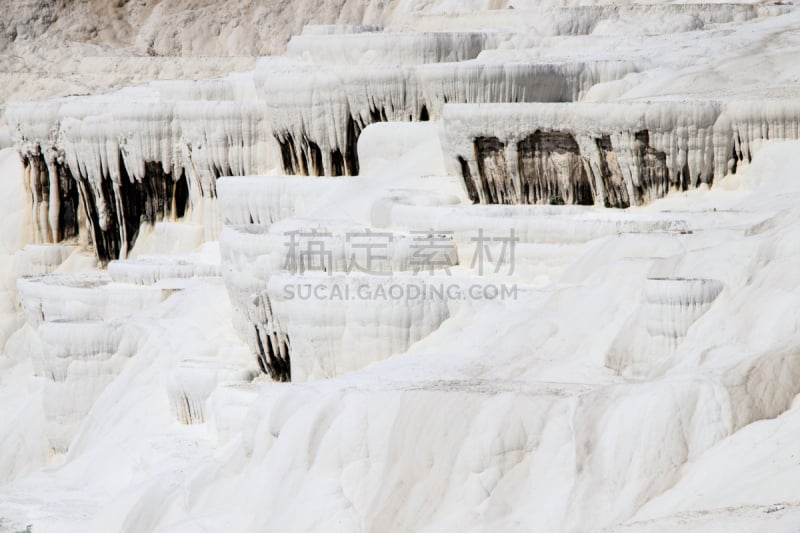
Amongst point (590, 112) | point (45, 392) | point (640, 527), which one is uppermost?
point (590, 112)

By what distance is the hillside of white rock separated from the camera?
1282 cm

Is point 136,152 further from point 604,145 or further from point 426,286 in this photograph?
point 426,286

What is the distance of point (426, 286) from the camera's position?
700 inches

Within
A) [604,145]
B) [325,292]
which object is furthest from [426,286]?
[604,145]

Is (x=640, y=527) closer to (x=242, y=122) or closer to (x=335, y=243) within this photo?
(x=335, y=243)

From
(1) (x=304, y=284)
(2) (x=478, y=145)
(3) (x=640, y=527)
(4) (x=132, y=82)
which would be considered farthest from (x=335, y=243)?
(4) (x=132, y=82)

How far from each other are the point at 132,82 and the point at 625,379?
102ft

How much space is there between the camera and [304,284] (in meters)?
18.4

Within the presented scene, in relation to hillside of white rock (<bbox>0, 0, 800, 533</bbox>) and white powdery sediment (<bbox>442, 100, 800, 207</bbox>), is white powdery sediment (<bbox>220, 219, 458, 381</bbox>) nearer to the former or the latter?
hillside of white rock (<bbox>0, 0, 800, 533</bbox>)

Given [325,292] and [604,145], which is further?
[604,145]

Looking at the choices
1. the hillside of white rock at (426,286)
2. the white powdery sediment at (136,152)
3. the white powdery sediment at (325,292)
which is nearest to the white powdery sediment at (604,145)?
the hillside of white rock at (426,286)

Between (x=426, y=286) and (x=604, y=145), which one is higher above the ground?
(x=604, y=145)

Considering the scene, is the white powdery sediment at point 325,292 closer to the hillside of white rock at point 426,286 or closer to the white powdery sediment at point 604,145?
the hillside of white rock at point 426,286

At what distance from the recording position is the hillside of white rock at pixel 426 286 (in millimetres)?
12820
